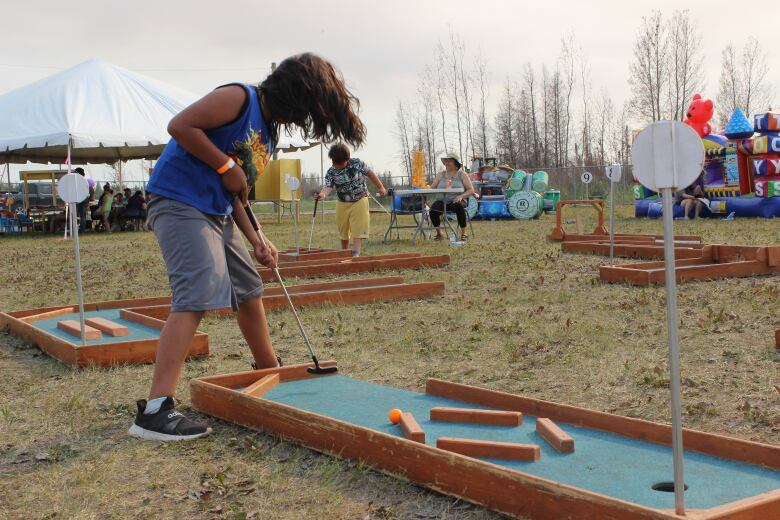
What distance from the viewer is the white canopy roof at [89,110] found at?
19.9m

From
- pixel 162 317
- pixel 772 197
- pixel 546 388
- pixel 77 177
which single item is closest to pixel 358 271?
pixel 162 317

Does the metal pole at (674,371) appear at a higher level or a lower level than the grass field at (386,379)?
higher

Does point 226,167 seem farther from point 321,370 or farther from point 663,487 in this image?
point 663,487

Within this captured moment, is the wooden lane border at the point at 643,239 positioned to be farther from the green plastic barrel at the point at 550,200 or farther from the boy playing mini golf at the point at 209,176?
the green plastic barrel at the point at 550,200

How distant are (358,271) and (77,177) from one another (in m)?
5.06

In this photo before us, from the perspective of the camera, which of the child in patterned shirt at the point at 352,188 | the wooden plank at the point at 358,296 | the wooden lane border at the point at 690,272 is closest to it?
the wooden plank at the point at 358,296

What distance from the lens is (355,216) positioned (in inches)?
423

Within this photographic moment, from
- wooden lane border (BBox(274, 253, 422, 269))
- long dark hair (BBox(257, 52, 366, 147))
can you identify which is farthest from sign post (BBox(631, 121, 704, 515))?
wooden lane border (BBox(274, 253, 422, 269))

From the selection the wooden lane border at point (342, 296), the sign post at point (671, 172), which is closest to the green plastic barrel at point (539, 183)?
the wooden lane border at point (342, 296)

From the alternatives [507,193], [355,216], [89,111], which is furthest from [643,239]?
[89,111]

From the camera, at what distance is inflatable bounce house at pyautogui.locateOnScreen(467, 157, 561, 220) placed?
23.5 metres

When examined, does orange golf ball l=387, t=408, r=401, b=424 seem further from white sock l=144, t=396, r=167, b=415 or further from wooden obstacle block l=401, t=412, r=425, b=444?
white sock l=144, t=396, r=167, b=415

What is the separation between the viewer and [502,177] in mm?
25938

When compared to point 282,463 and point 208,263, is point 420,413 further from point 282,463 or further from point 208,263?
point 208,263
